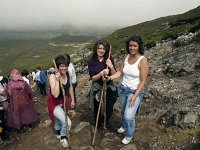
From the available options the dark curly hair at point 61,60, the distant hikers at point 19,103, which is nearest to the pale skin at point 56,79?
the dark curly hair at point 61,60

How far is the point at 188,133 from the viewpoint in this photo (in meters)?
10.5

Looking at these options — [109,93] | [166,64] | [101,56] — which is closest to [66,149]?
[109,93]

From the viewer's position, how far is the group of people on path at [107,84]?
30.8ft

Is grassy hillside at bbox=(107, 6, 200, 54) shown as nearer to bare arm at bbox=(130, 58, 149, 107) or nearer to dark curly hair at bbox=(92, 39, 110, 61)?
dark curly hair at bbox=(92, 39, 110, 61)

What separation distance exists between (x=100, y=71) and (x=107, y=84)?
542 mm

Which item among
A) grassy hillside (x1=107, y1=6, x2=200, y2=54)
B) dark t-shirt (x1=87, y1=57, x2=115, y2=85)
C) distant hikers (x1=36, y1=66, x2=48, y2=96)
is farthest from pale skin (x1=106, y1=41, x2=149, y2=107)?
grassy hillside (x1=107, y1=6, x2=200, y2=54)

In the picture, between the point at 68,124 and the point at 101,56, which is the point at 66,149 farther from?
the point at 101,56

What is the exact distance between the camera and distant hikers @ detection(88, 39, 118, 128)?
1009cm

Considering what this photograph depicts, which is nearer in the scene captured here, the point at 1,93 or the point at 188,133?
the point at 188,133

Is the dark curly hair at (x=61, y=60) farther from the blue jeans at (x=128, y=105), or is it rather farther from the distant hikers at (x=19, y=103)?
the distant hikers at (x=19, y=103)

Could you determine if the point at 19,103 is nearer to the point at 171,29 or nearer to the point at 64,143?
the point at 64,143

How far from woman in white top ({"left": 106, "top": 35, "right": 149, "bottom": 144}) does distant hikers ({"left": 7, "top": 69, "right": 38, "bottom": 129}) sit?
166 inches

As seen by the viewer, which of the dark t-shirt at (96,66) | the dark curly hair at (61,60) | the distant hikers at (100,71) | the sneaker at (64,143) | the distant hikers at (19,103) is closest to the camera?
the dark curly hair at (61,60)

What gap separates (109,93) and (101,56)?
1.29 meters
